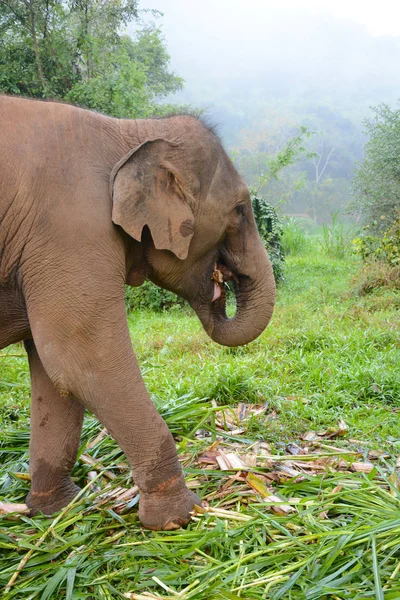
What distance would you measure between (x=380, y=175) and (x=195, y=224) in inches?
533

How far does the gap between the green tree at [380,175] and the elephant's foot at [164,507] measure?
12183 millimetres

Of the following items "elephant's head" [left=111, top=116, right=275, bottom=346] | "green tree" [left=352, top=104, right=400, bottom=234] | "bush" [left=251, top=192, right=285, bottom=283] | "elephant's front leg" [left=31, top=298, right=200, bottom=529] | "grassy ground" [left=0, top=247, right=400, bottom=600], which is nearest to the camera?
"grassy ground" [left=0, top=247, right=400, bottom=600]

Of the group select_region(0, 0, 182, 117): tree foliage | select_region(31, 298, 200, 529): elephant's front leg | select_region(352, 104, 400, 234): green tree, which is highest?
select_region(0, 0, 182, 117): tree foliage

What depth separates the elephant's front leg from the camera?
218 cm

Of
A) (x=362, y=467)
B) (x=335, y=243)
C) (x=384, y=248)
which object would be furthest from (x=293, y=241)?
(x=362, y=467)

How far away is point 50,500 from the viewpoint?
275cm

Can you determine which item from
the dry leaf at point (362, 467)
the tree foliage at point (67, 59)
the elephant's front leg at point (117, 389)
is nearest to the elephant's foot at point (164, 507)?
the elephant's front leg at point (117, 389)

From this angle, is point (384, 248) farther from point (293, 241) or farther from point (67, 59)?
point (67, 59)

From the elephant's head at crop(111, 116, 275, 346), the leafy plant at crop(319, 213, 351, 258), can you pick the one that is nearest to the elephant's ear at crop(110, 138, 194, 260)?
the elephant's head at crop(111, 116, 275, 346)

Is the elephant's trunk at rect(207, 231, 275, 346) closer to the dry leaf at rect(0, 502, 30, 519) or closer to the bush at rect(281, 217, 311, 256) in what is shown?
the dry leaf at rect(0, 502, 30, 519)

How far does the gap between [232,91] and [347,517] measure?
218 feet

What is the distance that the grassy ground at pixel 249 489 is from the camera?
2.06 m

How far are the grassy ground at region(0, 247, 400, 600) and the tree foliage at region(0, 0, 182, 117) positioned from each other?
7040 mm

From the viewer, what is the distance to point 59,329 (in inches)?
85.1
